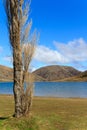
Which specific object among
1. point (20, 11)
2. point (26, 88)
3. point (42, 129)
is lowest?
point (42, 129)

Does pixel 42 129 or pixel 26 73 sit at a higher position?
pixel 26 73

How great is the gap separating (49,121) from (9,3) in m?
7.72

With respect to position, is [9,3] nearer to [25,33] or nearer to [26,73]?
[25,33]

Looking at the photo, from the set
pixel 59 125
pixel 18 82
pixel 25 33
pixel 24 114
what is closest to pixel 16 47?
pixel 25 33

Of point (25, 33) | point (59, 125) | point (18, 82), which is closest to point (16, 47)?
point (25, 33)

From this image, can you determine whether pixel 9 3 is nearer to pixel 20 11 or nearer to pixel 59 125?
pixel 20 11

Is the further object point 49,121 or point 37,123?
point 49,121

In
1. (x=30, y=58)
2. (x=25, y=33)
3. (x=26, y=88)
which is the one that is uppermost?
(x=25, y=33)

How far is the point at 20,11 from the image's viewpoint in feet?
59.3

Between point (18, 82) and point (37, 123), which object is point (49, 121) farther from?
point (18, 82)

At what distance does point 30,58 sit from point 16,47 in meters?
1.10

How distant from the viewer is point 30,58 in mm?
18125

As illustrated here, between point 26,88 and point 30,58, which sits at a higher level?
point 30,58

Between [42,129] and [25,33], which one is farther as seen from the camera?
[25,33]
